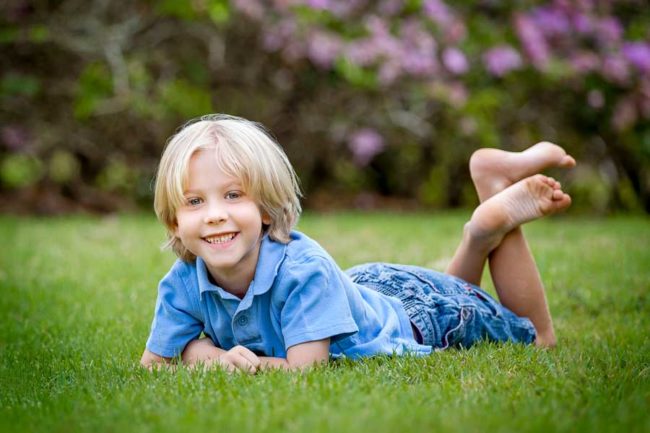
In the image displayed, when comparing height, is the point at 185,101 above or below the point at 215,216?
above

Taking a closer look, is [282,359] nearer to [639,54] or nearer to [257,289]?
[257,289]

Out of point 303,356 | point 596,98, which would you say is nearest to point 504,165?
point 303,356

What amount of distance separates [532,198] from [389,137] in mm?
6323

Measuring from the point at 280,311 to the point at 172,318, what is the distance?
0.41 metres

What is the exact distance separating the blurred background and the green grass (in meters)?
3.36

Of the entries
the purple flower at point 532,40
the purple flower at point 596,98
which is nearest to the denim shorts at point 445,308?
the purple flower at point 532,40

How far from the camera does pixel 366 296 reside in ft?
10.8

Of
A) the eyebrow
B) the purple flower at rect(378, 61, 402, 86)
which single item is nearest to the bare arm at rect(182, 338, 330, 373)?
the eyebrow

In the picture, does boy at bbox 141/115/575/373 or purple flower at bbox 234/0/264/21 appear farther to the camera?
purple flower at bbox 234/0/264/21

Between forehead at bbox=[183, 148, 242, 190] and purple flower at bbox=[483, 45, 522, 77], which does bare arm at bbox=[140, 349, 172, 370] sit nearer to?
forehead at bbox=[183, 148, 242, 190]

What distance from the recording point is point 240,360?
2.85 m

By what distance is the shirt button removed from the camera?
2.97 meters

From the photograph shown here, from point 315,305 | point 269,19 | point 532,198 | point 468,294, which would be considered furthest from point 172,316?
point 269,19

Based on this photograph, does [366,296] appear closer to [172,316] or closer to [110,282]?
[172,316]
